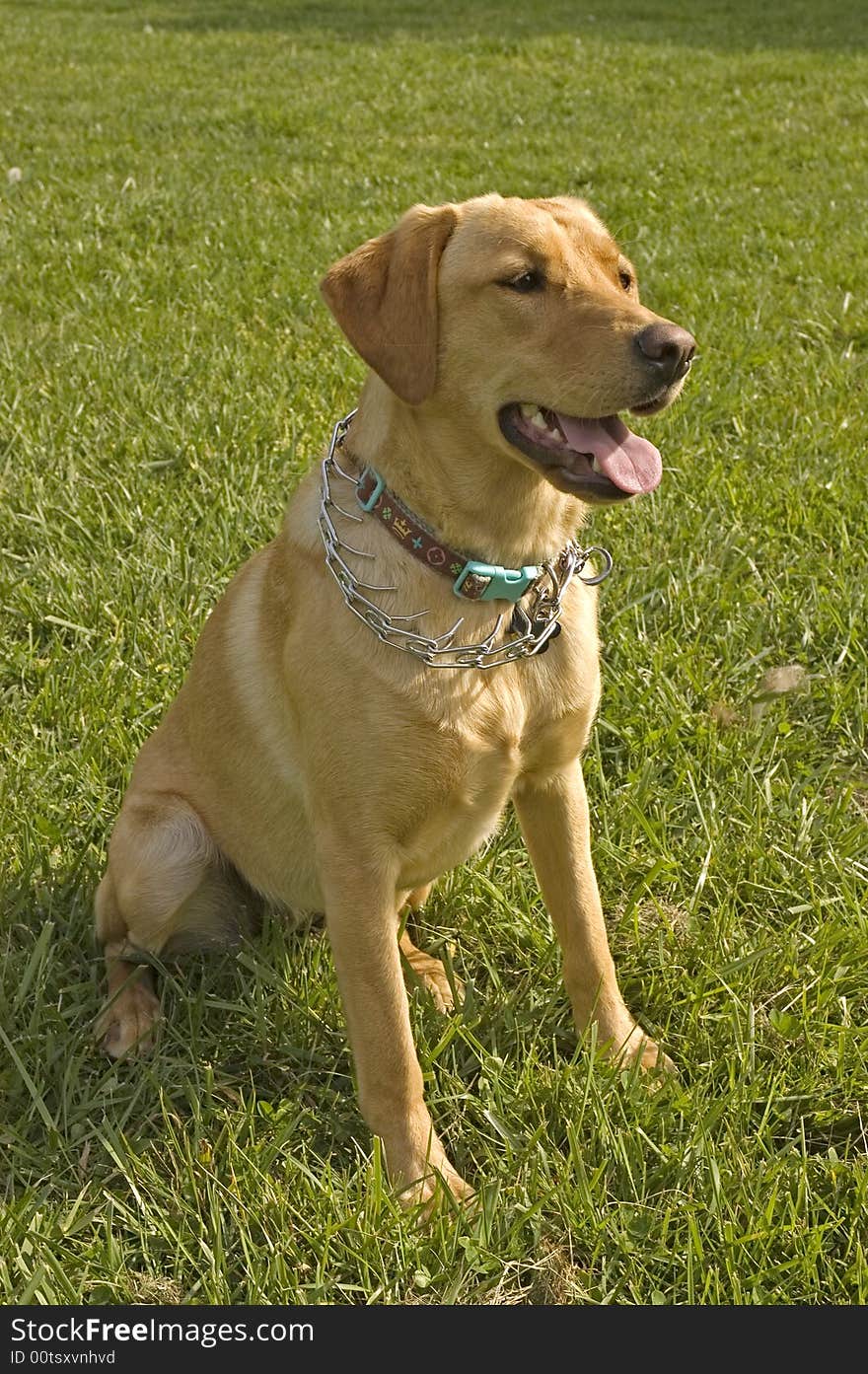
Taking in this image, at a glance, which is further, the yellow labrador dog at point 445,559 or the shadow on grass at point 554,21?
the shadow on grass at point 554,21

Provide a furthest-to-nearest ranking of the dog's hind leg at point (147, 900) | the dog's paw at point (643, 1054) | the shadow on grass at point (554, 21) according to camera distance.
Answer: the shadow on grass at point (554, 21) < the dog's hind leg at point (147, 900) < the dog's paw at point (643, 1054)

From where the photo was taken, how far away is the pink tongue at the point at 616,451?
2141mm

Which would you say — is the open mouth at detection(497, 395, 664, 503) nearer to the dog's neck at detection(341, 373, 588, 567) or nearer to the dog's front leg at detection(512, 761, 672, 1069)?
the dog's neck at detection(341, 373, 588, 567)

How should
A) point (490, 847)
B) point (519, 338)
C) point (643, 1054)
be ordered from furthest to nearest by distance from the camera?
point (490, 847) < point (643, 1054) < point (519, 338)

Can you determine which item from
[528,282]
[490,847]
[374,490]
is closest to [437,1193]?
[490,847]

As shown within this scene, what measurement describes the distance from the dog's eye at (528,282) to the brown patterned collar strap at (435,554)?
16.7 inches

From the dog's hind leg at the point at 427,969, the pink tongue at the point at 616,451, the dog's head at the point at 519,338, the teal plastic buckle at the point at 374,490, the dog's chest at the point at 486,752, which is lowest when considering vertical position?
the dog's hind leg at the point at 427,969

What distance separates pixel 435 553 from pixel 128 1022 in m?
1.27

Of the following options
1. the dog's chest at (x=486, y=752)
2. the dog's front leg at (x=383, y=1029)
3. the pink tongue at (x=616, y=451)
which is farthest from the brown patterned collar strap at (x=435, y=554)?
the dog's front leg at (x=383, y=1029)

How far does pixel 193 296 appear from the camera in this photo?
241 inches

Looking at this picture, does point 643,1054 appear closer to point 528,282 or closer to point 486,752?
point 486,752

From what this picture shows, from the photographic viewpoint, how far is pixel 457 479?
2248mm

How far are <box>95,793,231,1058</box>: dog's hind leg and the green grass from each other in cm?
7

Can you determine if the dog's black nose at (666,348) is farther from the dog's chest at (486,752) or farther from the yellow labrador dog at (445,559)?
the dog's chest at (486,752)
